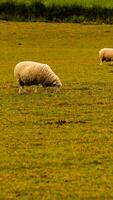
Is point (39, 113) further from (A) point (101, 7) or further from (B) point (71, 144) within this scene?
(A) point (101, 7)

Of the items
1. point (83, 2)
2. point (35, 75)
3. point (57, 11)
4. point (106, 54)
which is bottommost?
point (57, 11)

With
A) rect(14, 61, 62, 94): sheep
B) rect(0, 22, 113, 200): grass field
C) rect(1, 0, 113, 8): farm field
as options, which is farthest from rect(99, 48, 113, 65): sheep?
rect(1, 0, 113, 8): farm field

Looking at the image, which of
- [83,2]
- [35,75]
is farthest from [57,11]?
[35,75]

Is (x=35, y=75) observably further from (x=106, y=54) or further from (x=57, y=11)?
(x=57, y=11)

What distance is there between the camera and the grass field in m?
7.99

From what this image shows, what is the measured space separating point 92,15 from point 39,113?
45689 millimetres

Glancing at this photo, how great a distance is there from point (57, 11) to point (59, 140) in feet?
161

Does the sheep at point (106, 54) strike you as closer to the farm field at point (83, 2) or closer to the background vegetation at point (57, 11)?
the background vegetation at point (57, 11)

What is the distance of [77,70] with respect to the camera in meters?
26.9

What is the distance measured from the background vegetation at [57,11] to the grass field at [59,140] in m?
32.1

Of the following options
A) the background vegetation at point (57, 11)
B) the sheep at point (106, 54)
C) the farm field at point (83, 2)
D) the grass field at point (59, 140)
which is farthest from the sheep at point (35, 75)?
the farm field at point (83, 2)

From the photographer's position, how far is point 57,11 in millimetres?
58844

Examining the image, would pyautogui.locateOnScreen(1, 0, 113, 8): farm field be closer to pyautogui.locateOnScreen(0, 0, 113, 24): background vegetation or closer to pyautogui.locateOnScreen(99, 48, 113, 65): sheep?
pyautogui.locateOnScreen(0, 0, 113, 24): background vegetation

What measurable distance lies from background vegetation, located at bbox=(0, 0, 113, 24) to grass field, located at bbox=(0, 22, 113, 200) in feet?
105
